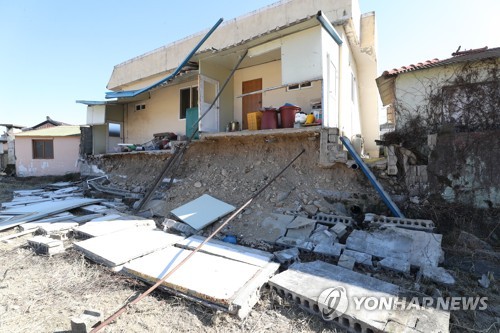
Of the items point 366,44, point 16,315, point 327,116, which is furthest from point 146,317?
point 366,44

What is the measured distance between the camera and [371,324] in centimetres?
261

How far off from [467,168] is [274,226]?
3.91 meters

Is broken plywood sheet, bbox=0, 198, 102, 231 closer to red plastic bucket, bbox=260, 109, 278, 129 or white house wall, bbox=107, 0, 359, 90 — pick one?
red plastic bucket, bbox=260, 109, 278, 129

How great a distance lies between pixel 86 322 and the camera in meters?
2.57

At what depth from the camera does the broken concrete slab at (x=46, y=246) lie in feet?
14.9

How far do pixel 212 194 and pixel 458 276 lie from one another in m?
5.18

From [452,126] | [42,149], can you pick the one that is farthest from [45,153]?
[452,126]

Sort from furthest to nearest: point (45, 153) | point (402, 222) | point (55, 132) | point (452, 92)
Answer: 1. point (55, 132)
2. point (45, 153)
3. point (452, 92)
4. point (402, 222)

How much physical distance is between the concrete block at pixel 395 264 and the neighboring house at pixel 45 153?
16.3 m

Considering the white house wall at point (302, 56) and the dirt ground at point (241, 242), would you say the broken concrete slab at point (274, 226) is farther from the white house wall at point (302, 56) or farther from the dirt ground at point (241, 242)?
the white house wall at point (302, 56)

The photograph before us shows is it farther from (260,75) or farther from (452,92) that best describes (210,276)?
(260,75)

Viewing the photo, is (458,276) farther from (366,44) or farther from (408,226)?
(366,44)

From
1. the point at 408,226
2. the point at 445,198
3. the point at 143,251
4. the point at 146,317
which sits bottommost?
the point at 146,317

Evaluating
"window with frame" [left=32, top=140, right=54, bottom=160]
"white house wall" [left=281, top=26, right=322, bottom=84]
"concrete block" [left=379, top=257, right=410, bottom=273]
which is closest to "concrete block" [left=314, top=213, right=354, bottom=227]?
"concrete block" [left=379, top=257, right=410, bottom=273]
